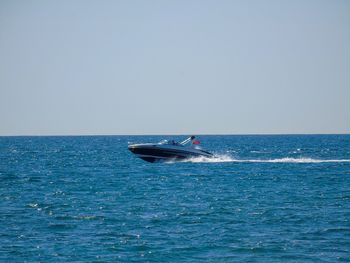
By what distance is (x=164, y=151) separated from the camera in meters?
60.1

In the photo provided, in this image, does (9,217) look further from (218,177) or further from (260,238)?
(218,177)

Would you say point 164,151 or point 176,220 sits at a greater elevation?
point 164,151

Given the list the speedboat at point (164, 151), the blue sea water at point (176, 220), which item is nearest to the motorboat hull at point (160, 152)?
the speedboat at point (164, 151)

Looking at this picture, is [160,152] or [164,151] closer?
[160,152]

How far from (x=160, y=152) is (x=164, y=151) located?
0.45m

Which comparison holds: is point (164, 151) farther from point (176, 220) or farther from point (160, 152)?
point (176, 220)

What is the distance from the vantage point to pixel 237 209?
30031 millimetres

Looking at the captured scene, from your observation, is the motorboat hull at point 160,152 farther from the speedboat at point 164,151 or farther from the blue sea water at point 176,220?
the blue sea water at point 176,220

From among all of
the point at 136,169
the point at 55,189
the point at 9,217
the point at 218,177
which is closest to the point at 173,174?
the point at 218,177

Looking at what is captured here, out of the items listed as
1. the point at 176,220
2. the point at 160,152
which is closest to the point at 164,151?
the point at 160,152

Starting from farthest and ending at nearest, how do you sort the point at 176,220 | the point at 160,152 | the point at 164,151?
the point at 164,151
the point at 160,152
the point at 176,220

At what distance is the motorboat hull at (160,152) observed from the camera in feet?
195

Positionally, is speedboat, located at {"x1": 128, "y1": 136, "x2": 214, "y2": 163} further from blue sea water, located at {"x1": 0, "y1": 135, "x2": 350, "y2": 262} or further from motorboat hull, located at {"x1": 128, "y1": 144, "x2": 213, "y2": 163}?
blue sea water, located at {"x1": 0, "y1": 135, "x2": 350, "y2": 262}

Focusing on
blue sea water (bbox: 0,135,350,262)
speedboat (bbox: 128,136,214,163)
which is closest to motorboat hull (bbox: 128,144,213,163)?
speedboat (bbox: 128,136,214,163)
